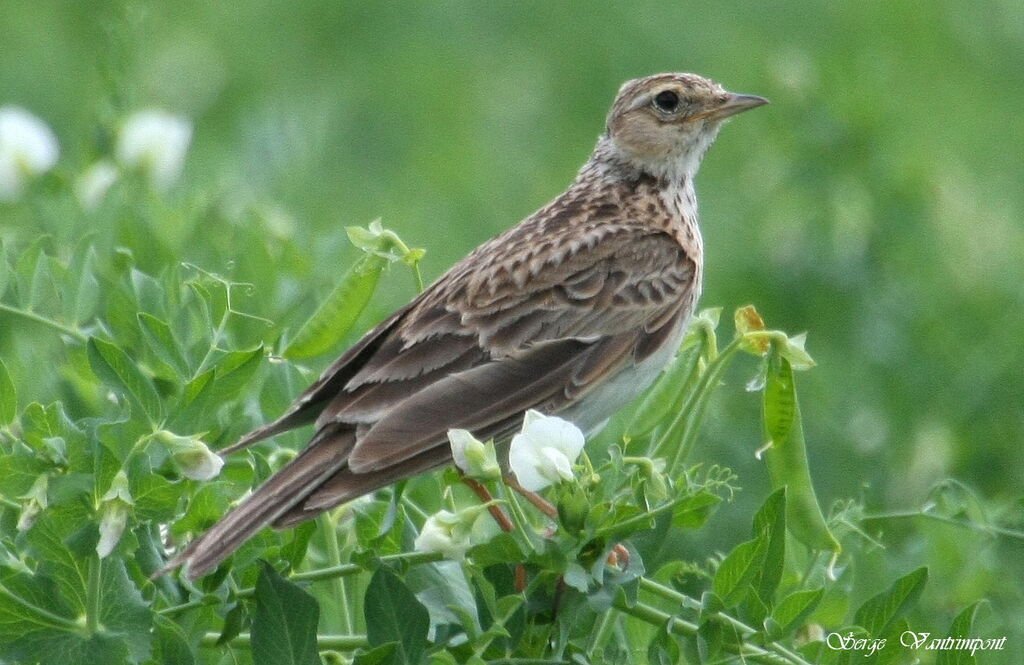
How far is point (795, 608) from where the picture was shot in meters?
3.56

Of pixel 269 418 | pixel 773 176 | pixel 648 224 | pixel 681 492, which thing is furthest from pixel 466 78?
pixel 681 492

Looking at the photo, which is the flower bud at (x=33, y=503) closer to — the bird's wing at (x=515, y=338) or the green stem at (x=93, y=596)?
the green stem at (x=93, y=596)

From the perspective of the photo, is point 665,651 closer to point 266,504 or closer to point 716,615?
point 716,615

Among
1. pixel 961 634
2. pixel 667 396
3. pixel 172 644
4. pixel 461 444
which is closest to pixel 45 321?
pixel 172 644

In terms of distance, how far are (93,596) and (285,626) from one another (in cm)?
35

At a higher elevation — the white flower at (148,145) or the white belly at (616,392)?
the white flower at (148,145)

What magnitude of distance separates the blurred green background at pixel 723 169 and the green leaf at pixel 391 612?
4.22ft

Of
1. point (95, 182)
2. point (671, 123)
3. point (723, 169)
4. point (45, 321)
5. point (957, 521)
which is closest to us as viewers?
point (45, 321)

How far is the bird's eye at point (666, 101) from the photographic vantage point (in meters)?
A: 5.76

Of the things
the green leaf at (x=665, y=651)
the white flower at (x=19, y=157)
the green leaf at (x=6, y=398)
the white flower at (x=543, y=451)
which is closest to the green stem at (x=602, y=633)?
the green leaf at (x=665, y=651)

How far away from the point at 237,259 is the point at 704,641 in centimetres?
209

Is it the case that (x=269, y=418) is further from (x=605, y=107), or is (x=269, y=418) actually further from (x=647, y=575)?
(x=605, y=107)

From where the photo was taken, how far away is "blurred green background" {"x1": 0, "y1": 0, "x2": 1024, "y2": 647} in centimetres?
548

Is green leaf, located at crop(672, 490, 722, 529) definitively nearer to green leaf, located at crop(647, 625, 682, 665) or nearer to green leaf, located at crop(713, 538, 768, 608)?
green leaf, located at crop(713, 538, 768, 608)
